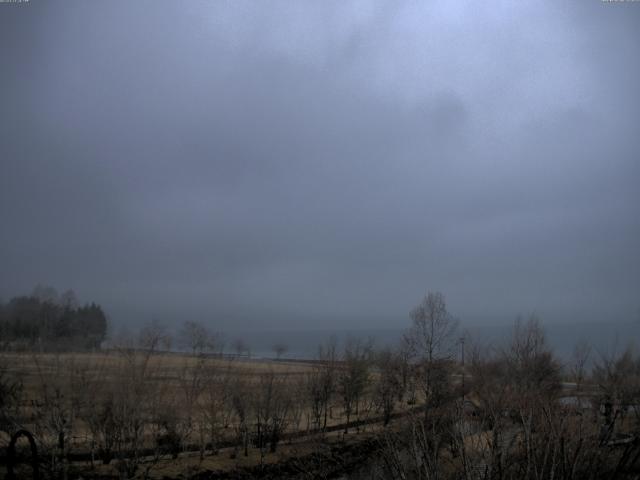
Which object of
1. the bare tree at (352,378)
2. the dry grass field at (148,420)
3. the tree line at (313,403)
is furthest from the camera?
the bare tree at (352,378)

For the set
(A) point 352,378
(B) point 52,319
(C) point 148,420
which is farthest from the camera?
(B) point 52,319

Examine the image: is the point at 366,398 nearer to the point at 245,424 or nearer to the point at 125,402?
the point at 245,424

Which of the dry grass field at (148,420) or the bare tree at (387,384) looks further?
the bare tree at (387,384)

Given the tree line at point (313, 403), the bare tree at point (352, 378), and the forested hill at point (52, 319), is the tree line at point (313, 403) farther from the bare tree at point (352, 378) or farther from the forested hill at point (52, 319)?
the forested hill at point (52, 319)

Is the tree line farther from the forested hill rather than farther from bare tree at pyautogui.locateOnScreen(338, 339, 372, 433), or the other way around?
the forested hill

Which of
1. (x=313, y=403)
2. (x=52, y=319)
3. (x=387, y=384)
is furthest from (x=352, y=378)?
(x=52, y=319)

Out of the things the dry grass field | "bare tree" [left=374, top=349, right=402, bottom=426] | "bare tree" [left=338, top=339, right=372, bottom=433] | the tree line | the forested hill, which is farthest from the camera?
the forested hill

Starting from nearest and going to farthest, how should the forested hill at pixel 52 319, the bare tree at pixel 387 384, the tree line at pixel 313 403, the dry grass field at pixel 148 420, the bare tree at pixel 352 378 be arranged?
the tree line at pixel 313 403, the dry grass field at pixel 148 420, the bare tree at pixel 352 378, the bare tree at pixel 387 384, the forested hill at pixel 52 319

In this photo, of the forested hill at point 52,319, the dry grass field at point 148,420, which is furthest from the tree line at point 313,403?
the forested hill at point 52,319

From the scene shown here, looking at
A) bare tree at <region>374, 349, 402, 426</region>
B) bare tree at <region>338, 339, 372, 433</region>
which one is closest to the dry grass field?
bare tree at <region>338, 339, 372, 433</region>

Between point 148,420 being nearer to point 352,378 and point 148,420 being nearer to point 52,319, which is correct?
point 352,378

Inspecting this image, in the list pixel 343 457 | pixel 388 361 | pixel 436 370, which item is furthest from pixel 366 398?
pixel 343 457

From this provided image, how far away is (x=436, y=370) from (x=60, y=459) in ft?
97.9

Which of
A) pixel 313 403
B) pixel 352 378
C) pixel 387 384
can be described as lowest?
pixel 313 403
